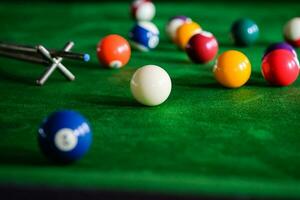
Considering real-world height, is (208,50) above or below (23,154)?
above

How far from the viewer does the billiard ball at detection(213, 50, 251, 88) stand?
402 centimetres

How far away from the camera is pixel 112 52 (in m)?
4.60

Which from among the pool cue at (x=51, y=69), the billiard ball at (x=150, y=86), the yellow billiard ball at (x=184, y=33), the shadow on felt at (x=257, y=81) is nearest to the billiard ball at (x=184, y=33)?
the yellow billiard ball at (x=184, y=33)

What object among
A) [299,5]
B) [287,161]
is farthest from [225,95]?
[299,5]

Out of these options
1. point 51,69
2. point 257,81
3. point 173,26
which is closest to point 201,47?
point 257,81

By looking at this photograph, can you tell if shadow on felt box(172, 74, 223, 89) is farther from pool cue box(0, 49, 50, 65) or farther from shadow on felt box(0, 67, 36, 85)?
shadow on felt box(0, 67, 36, 85)

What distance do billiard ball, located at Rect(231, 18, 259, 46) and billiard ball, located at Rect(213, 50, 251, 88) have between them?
1.30 metres

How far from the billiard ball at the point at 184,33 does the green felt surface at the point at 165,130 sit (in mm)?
119

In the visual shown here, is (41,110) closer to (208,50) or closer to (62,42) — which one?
(208,50)

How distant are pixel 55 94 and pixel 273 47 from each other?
1.88 m

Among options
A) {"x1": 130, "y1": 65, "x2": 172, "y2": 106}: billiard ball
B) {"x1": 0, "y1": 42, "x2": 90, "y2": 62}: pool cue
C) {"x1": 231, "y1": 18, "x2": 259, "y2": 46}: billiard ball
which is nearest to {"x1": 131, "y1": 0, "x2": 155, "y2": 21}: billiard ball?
{"x1": 231, "y1": 18, "x2": 259, "y2": 46}: billiard ball

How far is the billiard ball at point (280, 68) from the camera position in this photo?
4008 mm

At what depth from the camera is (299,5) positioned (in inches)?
298

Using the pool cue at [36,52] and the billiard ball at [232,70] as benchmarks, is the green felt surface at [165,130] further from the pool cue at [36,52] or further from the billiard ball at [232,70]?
the pool cue at [36,52]
